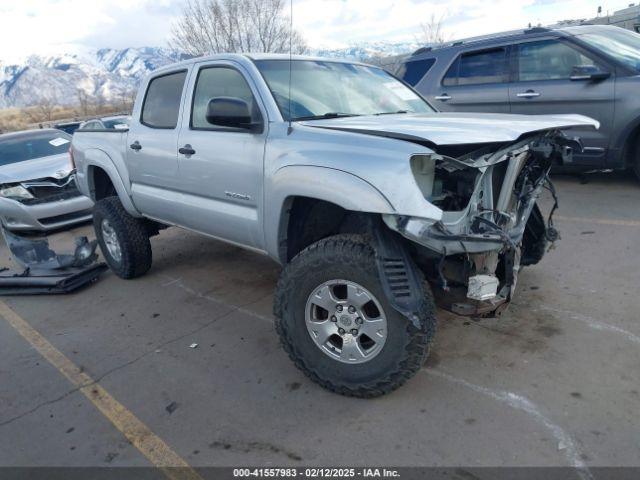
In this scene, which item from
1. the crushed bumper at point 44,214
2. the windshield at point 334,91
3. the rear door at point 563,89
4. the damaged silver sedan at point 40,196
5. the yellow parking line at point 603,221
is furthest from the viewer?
the damaged silver sedan at point 40,196

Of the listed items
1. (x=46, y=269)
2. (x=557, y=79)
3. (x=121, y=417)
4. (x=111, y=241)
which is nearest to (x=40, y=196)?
(x=46, y=269)

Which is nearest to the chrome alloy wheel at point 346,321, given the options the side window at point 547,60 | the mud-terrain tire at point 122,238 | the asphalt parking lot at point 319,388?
the asphalt parking lot at point 319,388

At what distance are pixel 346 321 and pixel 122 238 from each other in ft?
9.80

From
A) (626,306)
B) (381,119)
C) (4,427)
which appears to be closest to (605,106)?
(626,306)

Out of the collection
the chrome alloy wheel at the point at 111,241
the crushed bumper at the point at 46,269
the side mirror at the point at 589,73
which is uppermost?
the side mirror at the point at 589,73

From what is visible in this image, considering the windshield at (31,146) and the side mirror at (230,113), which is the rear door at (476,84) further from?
the windshield at (31,146)

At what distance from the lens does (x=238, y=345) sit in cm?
373

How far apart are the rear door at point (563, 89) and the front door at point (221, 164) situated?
4551mm

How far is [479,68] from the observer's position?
24.4ft

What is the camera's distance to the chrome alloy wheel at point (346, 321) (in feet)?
9.22

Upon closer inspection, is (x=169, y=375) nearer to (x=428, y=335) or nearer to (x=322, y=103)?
(x=428, y=335)

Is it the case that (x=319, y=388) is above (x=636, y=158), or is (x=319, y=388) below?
below

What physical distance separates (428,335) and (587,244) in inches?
117

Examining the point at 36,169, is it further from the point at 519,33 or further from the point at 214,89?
the point at 519,33
